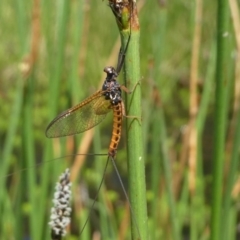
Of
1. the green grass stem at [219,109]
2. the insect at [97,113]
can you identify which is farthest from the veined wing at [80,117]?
the green grass stem at [219,109]

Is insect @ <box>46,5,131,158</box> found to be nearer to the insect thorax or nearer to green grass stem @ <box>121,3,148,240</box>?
the insect thorax

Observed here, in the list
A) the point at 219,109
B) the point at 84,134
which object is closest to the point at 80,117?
the point at 219,109

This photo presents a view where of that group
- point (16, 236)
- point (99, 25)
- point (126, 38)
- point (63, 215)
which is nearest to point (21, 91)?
point (16, 236)

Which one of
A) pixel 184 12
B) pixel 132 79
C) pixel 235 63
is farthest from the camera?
pixel 184 12

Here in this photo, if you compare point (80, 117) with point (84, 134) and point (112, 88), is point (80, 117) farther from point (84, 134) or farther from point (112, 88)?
point (84, 134)

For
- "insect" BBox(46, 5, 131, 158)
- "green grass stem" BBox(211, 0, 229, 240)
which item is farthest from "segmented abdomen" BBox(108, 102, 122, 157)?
"green grass stem" BBox(211, 0, 229, 240)

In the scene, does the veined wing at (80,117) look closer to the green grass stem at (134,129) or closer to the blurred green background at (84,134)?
the blurred green background at (84,134)

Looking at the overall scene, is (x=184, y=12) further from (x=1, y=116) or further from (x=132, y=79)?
(x=132, y=79)
